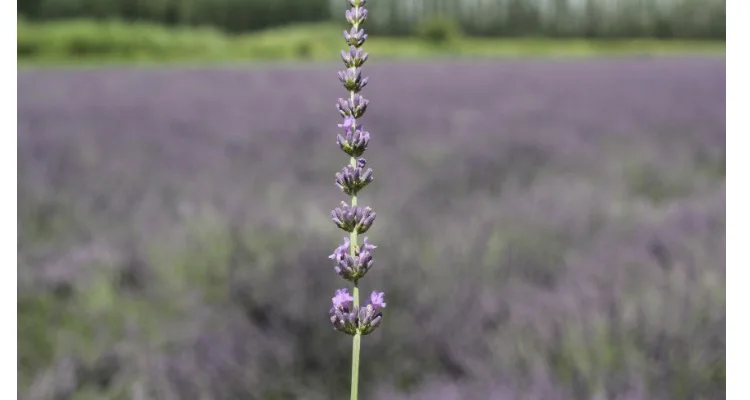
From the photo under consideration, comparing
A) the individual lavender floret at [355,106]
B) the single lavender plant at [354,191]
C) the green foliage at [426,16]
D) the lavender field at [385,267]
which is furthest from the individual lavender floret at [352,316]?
the green foliage at [426,16]

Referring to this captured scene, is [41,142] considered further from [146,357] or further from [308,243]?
[146,357]

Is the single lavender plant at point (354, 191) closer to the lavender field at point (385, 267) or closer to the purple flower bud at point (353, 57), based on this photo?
the purple flower bud at point (353, 57)

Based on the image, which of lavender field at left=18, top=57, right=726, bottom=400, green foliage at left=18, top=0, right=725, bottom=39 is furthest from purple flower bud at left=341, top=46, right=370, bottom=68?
green foliage at left=18, top=0, right=725, bottom=39

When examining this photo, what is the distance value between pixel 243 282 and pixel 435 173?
1.46m

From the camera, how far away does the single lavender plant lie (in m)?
0.42

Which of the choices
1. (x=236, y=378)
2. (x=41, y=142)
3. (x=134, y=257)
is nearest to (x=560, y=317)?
(x=236, y=378)

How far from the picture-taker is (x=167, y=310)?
5.04ft

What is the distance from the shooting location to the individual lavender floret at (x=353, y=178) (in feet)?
1.37

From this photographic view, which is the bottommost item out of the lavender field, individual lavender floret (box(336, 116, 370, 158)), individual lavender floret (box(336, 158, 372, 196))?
the lavender field

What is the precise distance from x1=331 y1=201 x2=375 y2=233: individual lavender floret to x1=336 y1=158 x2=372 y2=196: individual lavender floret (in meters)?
0.01

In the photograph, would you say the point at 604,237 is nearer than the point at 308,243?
No

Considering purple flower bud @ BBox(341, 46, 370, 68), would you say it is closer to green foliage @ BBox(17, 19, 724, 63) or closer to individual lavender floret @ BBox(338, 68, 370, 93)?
individual lavender floret @ BBox(338, 68, 370, 93)

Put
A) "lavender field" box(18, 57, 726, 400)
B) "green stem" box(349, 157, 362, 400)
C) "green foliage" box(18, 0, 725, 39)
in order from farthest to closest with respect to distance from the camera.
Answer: "green foliage" box(18, 0, 725, 39) < "lavender field" box(18, 57, 726, 400) < "green stem" box(349, 157, 362, 400)

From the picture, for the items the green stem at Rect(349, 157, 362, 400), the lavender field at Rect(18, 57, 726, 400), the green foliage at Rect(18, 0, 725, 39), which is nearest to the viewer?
the green stem at Rect(349, 157, 362, 400)
